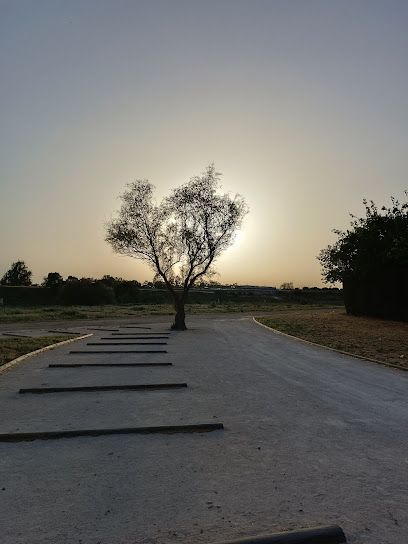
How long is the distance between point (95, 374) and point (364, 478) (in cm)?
632

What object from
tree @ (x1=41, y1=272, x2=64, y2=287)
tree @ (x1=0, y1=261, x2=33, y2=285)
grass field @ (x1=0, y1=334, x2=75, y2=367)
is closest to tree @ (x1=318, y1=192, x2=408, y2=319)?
grass field @ (x1=0, y1=334, x2=75, y2=367)

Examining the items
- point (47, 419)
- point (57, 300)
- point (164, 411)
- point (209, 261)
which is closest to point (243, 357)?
point (164, 411)

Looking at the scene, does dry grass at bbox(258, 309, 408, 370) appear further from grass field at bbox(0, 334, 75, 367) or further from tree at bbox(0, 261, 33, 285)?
tree at bbox(0, 261, 33, 285)

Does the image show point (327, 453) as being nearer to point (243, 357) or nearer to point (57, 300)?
point (243, 357)

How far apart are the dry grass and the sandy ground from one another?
414 cm

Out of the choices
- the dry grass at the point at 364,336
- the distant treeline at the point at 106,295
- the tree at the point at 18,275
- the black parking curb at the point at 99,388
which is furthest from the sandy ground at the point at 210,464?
the tree at the point at 18,275

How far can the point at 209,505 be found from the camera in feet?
11.6

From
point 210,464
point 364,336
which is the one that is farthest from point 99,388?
point 364,336

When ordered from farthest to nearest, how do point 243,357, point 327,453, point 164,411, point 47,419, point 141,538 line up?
point 243,357 < point 164,411 < point 47,419 < point 327,453 < point 141,538

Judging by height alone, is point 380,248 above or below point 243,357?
above

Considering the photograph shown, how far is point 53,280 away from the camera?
2211 inches

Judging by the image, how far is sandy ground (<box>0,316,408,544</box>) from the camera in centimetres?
325

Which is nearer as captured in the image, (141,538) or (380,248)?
(141,538)

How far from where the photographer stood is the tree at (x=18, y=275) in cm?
7421
